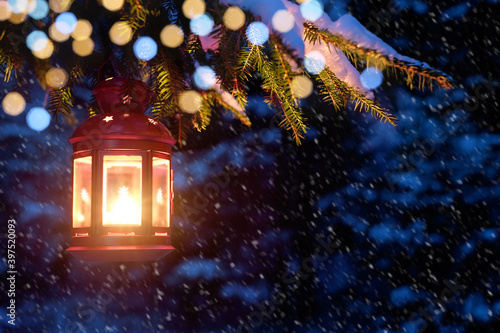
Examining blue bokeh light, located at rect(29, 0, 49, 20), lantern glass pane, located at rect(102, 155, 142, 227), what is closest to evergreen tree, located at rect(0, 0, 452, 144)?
blue bokeh light, located at rect(29, 0, 49, 20)

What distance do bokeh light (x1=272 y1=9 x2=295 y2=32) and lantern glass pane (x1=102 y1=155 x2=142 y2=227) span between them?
0.98 meters

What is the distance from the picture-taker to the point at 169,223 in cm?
255

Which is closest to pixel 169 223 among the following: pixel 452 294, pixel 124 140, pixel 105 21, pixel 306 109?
pixel 124 140

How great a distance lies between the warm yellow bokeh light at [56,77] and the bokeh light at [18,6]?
0.32 m

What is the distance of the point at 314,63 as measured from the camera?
188 centimetres

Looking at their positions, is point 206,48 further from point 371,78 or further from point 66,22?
point 371,78

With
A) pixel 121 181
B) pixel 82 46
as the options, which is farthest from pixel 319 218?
pixel 82 46

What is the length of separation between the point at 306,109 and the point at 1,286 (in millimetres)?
3348

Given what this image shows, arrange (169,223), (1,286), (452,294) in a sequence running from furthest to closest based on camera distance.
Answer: (452,294) < (1,286) < (169,223)

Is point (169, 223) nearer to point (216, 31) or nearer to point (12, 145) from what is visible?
point (216, 31)

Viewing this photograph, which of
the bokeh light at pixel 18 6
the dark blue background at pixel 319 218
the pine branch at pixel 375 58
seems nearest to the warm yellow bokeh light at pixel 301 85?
the pine branch at pixel 375 58

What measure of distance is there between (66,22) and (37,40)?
0.13 metres

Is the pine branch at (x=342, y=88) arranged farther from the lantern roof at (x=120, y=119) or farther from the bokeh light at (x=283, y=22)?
the lantern roof at (x=120, y=119)

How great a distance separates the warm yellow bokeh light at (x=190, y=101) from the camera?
2.19 meters
